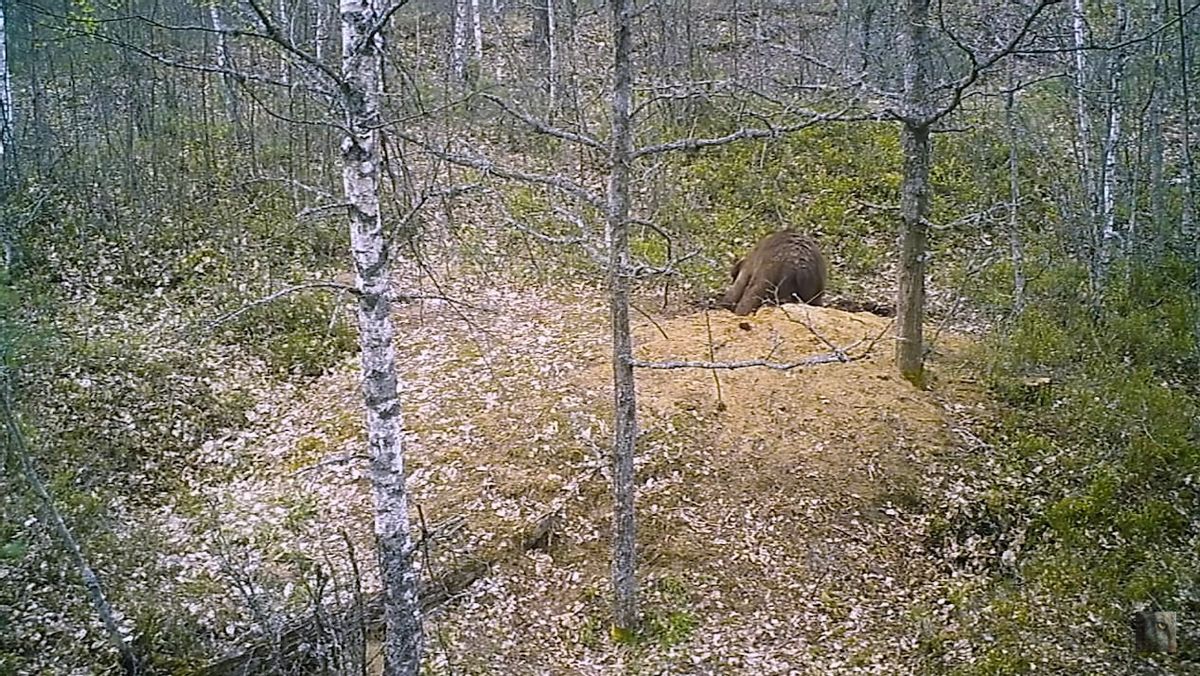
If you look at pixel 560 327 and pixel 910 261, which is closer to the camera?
pixel 910 261

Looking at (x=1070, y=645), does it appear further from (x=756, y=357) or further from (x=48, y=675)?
(x=48, y=675)

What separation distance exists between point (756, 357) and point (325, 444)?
460 cm

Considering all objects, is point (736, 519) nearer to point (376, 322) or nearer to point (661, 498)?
point (661, 498)

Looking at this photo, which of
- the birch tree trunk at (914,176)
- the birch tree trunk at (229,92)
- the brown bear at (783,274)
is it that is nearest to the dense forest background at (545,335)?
the birch tree trunk at (914,176)

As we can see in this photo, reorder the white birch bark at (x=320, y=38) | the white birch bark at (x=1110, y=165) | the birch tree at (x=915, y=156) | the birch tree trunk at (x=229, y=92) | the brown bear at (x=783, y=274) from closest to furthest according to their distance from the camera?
the white birch bark at (x=320, y=38) → the birch tree at (x=915, y=156) → the white birch bark at (x=1110, y=165) → the brown bear at (x=783, y=274) → the birch tree trunk at (x=229, y=92)

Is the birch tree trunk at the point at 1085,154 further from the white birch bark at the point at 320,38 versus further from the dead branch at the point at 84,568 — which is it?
the dead branch at the point at 84,568

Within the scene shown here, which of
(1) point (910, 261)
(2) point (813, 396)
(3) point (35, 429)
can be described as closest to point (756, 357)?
(2) point (813, 396)

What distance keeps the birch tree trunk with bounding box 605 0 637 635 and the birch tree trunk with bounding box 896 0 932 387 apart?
288cm

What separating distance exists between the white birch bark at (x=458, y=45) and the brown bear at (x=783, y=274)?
8960 millimetres

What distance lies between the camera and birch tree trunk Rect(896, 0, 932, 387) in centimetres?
776

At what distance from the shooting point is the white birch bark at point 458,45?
18.3m

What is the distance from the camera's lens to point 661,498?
8.21 meters

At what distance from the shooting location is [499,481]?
27.8 feet

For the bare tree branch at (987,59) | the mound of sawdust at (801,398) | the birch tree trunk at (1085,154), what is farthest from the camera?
the birch tree trunk at (1085,154)
